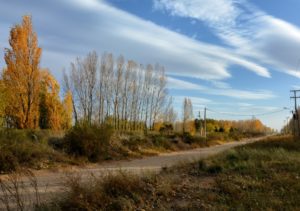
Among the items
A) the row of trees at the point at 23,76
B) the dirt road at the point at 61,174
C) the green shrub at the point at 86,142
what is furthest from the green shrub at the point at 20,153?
the row of trees at the point at 23,76

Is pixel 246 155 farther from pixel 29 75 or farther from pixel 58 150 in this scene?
pixel 29 75

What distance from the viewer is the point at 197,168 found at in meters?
11.7

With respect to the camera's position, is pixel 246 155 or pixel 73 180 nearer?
pixel 73 180

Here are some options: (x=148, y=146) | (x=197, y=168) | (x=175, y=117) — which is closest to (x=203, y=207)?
(x=197, y=168)

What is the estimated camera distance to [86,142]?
19688 millimetres

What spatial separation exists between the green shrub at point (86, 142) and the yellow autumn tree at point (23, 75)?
1135 centimetres

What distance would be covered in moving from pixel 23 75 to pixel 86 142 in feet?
46.1

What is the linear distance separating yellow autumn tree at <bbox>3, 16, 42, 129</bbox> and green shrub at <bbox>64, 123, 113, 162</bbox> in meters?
11.3

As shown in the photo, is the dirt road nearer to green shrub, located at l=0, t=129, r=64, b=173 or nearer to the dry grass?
the dry grass

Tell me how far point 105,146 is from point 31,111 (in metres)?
12.4

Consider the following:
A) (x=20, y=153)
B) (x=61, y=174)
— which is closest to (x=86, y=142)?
(x=20, y=153)

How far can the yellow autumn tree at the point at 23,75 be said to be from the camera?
29.4 m

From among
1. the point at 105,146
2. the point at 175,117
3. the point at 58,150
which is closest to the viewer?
the point at 58,150

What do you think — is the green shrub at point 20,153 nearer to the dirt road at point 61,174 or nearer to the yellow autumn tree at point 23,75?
the dirt road at point 61,174
